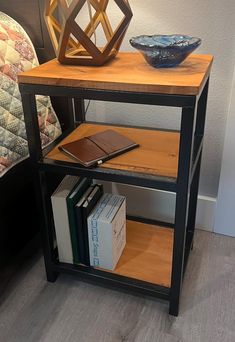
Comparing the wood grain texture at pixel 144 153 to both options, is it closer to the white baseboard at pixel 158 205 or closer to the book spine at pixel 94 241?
the book spine at pixel 94 241

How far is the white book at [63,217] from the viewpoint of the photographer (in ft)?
3.59

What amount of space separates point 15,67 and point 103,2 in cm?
33

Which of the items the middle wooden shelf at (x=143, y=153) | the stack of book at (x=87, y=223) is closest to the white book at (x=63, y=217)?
the stack of book at (x=87, y=223)

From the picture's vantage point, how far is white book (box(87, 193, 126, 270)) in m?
1.09

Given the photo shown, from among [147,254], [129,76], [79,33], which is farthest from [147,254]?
[79,33]

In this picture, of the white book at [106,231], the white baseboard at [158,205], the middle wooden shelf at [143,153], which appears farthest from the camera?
the white baseboard at [158,205]

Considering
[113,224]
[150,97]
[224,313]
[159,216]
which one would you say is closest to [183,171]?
[150,97]

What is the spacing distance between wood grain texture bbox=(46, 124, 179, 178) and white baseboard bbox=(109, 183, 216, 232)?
0.35 m

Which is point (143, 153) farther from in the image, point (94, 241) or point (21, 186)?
point (21, 186)

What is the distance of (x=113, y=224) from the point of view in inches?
42.9

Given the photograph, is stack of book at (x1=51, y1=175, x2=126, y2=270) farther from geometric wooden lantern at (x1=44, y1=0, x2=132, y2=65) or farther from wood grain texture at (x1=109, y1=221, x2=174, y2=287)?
geometric wooden lantern at (x1=44, y1=0, x2=132, y2=65)

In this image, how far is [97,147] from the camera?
1053 mm

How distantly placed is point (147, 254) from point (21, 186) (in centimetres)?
49

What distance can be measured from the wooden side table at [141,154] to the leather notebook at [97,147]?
0.02 metres
